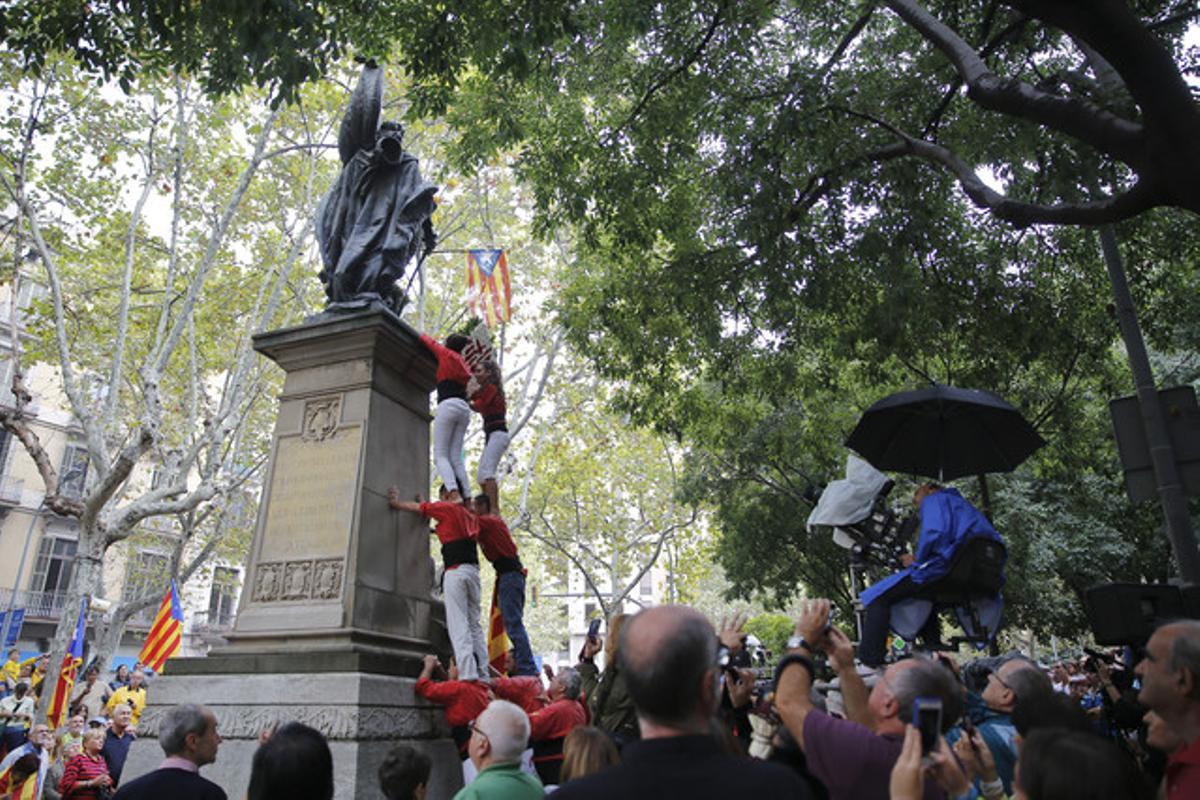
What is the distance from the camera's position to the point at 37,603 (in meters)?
31.6

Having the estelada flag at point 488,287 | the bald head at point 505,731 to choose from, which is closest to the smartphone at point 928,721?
the bald head at point 505,731

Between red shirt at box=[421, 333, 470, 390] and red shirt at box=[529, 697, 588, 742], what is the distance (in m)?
3.16

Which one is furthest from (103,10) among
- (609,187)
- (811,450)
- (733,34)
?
(811,450)

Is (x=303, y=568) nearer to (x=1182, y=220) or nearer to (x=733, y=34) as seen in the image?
(x=733, y=34)

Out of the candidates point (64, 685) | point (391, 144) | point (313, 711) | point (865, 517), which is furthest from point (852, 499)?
point (64, 685)

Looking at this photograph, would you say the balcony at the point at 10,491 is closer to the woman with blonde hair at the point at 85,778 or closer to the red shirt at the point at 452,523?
the woman with blonde hair at the point at 85,778

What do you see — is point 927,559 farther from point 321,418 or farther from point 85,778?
point 85,778

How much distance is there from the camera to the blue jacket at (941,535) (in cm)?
529

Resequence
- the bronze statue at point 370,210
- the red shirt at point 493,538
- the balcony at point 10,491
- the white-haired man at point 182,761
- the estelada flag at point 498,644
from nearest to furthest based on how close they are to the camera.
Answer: the white-haired man at point 182,761
the red shirt at point 493,538
the estelada flag at point 498,644
the bronze statue at point 370,210
the balcony at point 10,491

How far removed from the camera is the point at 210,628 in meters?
35.6

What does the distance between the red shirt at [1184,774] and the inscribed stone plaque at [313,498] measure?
5.55m

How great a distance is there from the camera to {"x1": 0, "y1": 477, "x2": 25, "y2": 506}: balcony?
3139cm

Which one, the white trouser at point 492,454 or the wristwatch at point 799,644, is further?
the white trouser at point 492,454

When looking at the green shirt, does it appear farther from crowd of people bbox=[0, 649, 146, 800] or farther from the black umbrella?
crowd of people bbox=[0, 649, 146, 800]
